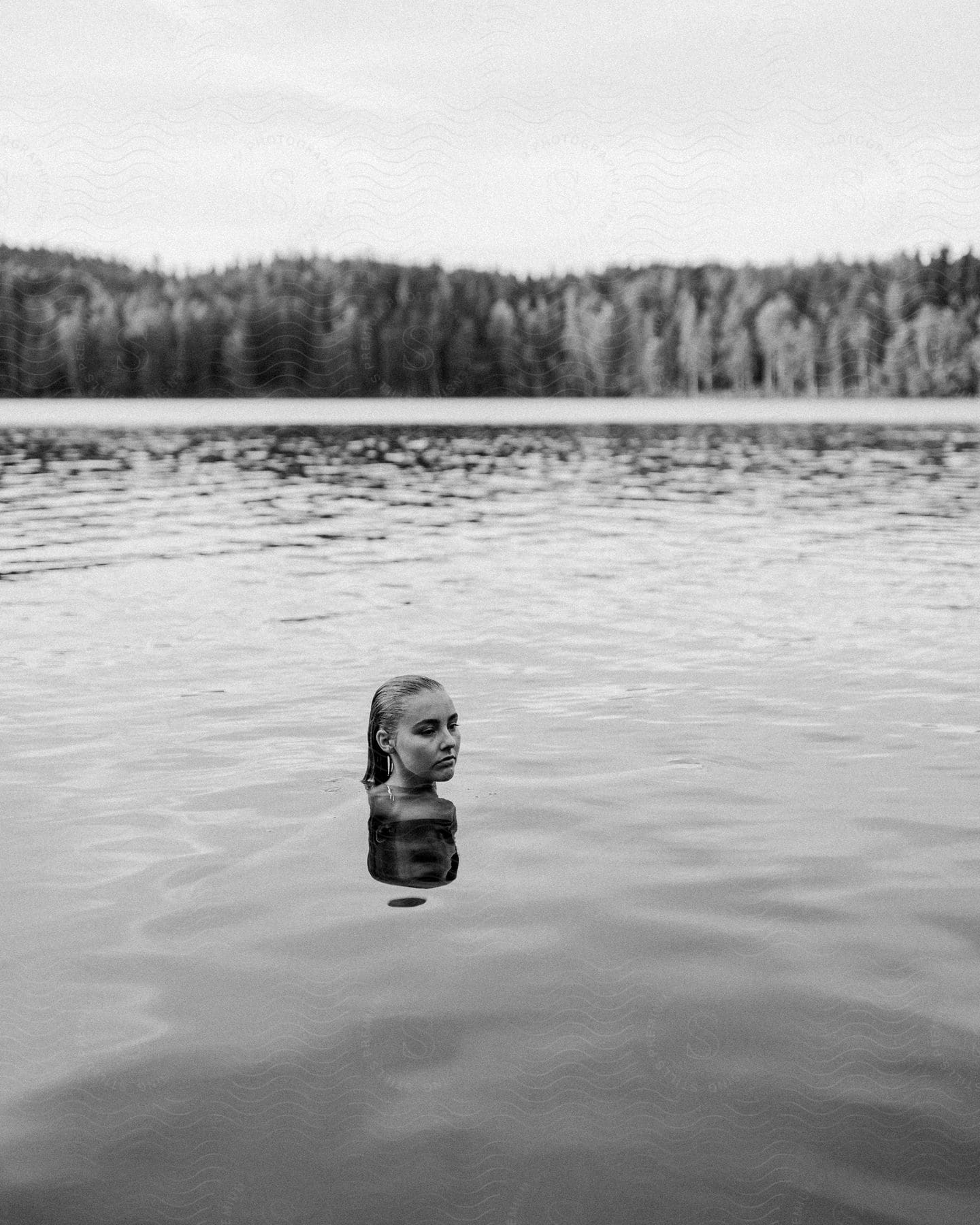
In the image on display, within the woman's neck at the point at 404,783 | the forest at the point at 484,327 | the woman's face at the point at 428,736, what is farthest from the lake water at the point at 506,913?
the forest at the point at 484,327

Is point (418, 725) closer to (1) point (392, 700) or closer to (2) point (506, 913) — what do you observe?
(1) point (392, 700)

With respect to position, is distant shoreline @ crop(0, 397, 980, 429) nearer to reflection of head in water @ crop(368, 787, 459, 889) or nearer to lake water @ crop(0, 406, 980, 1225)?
lake water @ crop(0, 406, 980, 1225)

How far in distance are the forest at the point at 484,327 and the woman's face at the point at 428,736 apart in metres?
135

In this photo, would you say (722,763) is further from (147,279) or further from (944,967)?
(147,279)

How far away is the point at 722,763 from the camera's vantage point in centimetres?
1061

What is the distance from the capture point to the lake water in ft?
17.3

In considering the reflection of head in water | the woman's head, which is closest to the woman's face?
the woman's head

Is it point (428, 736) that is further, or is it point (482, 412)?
point (482, 412)

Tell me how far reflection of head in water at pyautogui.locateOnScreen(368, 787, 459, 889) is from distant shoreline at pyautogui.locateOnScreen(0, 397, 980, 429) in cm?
7658

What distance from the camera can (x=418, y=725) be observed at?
8.89 m

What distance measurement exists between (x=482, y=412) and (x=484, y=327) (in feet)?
95.4

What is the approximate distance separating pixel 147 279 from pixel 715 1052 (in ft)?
483

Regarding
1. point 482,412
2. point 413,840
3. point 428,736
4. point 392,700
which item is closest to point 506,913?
point 413,840

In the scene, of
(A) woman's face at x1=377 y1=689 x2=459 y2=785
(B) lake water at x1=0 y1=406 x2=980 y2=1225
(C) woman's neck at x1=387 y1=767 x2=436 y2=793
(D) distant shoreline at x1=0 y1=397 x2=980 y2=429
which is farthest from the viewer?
(D) distant shoreline at x1=0 y1=397 x2=980 y2=429
